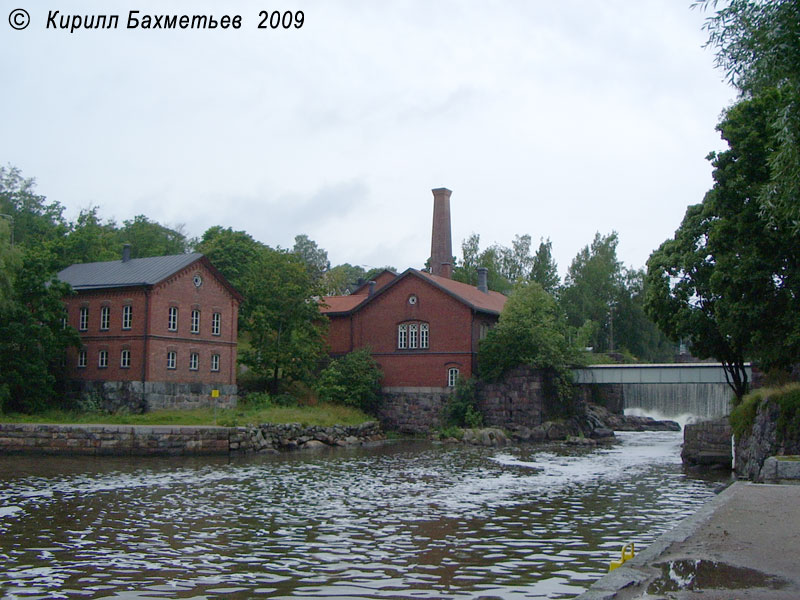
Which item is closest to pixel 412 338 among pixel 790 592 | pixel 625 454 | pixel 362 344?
pixel 362 344

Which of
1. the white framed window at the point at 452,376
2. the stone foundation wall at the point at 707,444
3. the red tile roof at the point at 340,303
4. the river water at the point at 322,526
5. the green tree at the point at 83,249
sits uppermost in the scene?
the green tree at the point at 83,249

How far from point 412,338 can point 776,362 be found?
29.7m

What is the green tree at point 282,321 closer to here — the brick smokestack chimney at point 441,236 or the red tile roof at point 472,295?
the red tile roof at point 472,295

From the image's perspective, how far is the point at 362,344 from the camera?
53.1 metres

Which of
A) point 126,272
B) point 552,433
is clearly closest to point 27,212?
point 126,272

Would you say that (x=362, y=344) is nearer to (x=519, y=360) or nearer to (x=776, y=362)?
(x=519, y=360)

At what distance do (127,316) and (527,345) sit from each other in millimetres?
22305

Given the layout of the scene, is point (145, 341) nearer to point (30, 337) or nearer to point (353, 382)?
point (30, 337)

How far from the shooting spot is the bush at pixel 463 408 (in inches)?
1854

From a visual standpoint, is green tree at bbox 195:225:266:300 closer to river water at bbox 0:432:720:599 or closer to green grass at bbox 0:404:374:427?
green grass at bbox 0:404:374:427

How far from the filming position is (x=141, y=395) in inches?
1623

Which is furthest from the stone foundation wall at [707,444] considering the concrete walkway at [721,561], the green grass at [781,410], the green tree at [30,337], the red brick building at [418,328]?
the green tree at [30,337]

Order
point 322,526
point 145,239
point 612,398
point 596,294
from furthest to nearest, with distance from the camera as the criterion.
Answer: point 596,294
point 145,239
point 612,398
point 322,526

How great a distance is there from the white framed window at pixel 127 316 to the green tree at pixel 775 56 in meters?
36.1
